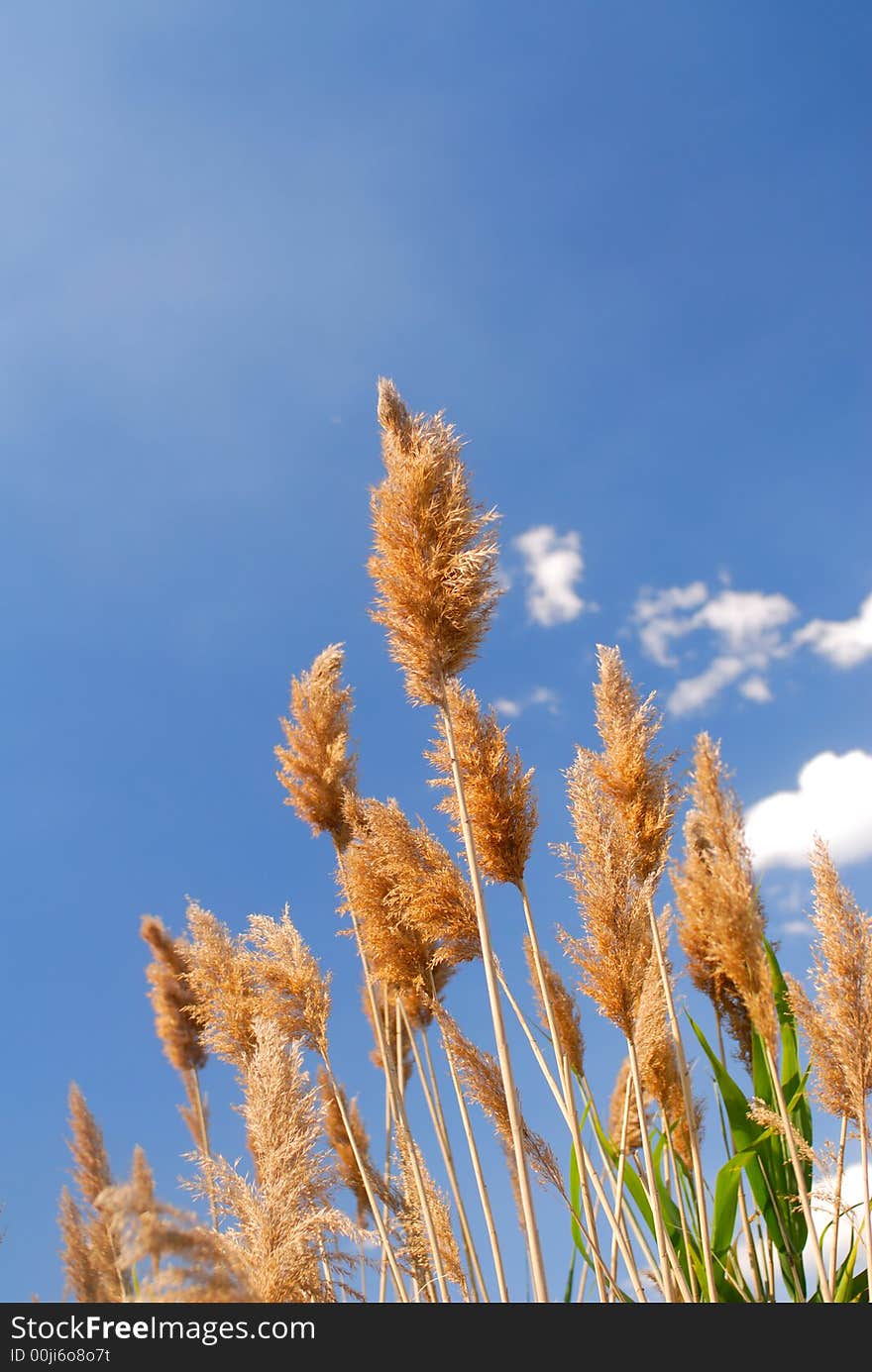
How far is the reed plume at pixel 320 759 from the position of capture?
497cm

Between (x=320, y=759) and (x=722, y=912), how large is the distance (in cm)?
223

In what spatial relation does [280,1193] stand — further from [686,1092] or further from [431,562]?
[431,562]

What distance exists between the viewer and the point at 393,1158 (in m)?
4.83

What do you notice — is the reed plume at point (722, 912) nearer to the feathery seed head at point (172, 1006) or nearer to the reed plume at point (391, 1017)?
the reed plume at point (391, 1017)

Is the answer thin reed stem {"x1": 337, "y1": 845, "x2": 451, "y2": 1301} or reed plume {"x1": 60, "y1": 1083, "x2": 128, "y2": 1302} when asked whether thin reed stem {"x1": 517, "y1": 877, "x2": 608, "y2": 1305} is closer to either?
thin reed stem {"x1": 337, "y1": 845, "x2": 451, "y2": 1301}

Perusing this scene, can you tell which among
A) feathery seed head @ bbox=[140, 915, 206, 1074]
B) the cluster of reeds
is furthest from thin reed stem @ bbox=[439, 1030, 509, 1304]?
feathery seed head @ bbox=[140, 915, 206, 1074]

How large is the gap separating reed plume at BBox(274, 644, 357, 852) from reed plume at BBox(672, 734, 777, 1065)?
5.57ft

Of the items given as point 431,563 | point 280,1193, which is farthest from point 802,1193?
point 431,563

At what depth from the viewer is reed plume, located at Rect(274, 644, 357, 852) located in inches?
196
